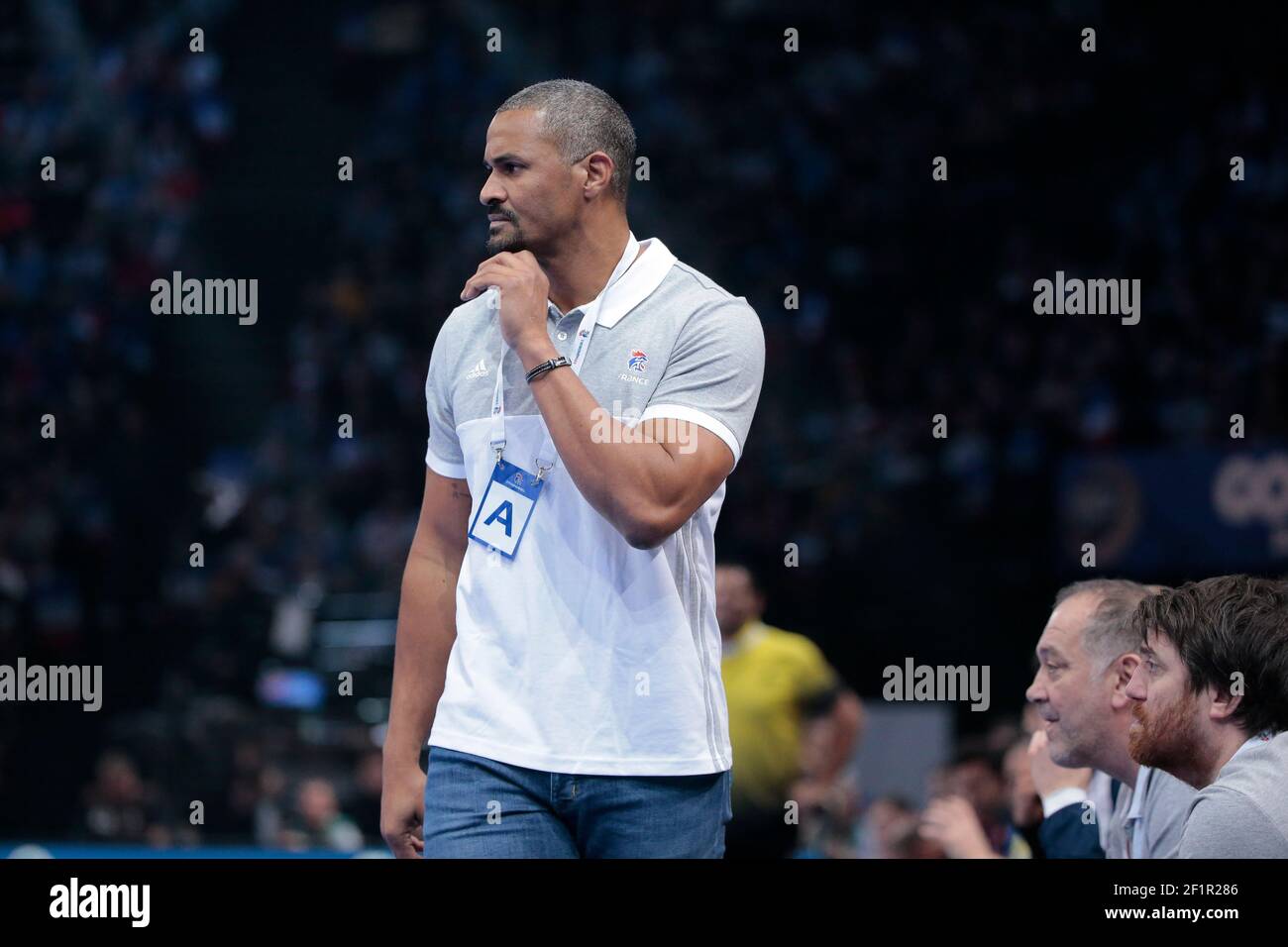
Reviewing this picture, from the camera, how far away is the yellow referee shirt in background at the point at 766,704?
18.6 ft

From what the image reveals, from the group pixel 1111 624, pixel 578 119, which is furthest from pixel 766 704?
pixel 578 119

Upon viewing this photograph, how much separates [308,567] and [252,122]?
16.6ft

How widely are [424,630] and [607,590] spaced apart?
0.44 meters

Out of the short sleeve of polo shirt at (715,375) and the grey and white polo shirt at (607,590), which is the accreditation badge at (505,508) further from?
the short sleeve of polo shirt at (715,375)

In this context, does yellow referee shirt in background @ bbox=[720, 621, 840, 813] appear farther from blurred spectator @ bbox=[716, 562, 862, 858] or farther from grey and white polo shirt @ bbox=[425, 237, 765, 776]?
grey and white polo shirt @ bbox=[425, 237, 765, 776]

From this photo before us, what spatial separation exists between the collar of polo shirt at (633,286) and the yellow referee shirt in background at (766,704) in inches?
128

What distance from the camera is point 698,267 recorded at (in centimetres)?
1131

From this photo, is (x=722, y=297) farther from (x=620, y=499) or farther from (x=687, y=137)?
(x=687, y=137)

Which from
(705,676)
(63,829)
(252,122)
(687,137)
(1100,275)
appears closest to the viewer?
(705,676)

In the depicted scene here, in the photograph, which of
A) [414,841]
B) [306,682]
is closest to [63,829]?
[306,682]

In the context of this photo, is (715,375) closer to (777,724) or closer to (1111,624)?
(1111,624)

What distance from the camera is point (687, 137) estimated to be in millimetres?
11922

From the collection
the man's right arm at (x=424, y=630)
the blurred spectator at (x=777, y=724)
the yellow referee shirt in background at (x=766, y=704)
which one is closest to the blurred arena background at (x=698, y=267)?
the blurred spectator at (x=777, y=724)

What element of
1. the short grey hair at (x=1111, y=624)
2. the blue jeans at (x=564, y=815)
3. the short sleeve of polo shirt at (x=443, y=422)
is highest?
the short sleeve of polo shirt at (x=443, y=422)
